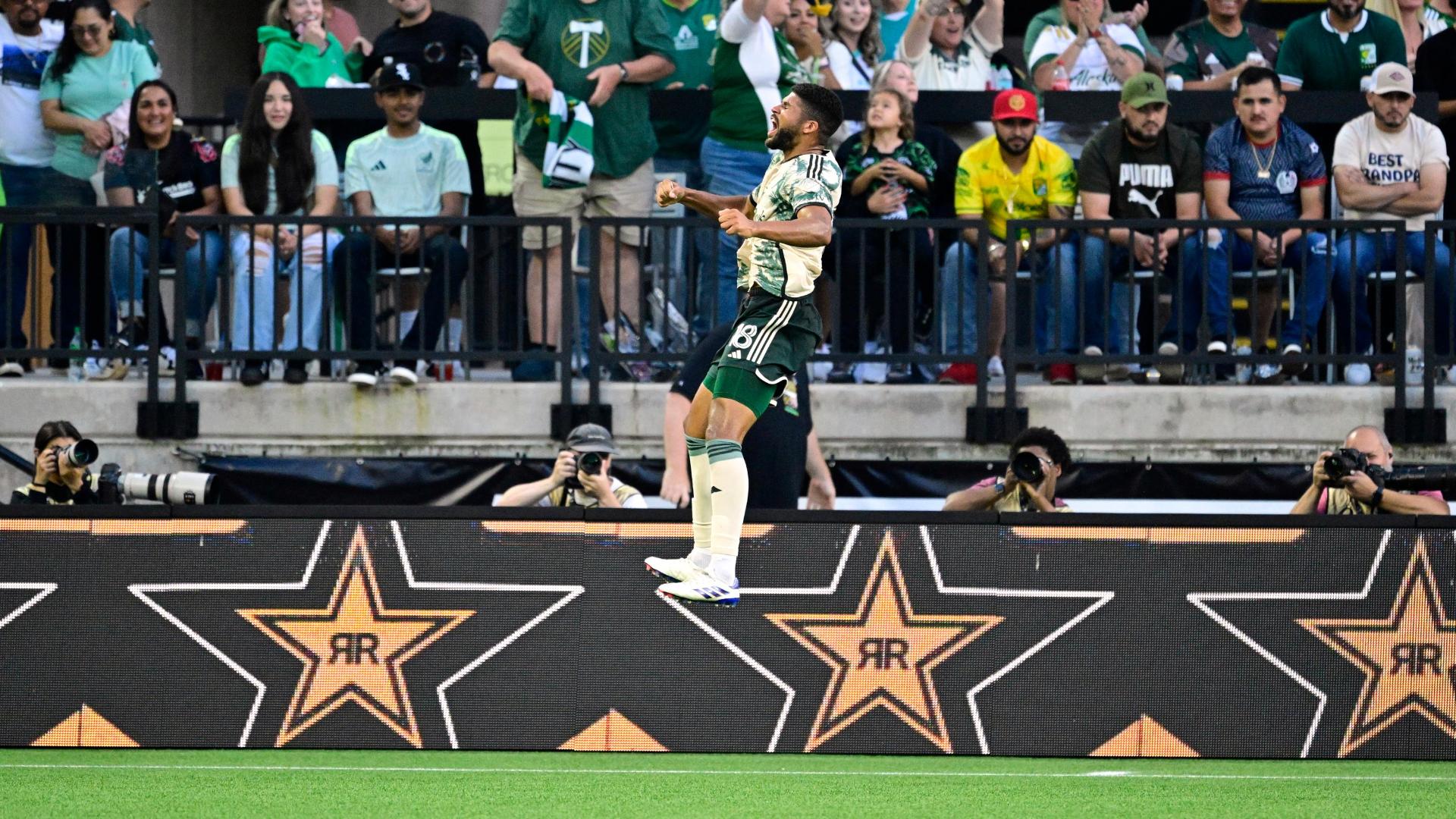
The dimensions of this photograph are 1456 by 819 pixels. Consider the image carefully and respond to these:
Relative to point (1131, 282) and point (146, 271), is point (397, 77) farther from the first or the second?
point (1131, 282)

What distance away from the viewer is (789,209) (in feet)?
26.2

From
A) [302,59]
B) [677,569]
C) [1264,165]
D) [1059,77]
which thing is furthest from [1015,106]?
[677,569]

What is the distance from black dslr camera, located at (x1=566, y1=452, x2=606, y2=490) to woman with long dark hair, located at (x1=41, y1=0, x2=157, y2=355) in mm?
4128

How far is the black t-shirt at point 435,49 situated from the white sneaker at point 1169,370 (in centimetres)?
493

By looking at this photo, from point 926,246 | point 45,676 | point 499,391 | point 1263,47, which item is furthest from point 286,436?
point 1263,47

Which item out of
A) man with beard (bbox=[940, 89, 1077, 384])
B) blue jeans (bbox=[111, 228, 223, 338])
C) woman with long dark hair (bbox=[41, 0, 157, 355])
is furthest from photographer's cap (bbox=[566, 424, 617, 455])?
woman with long dark hair (bbox=[41, 0, 157, 355])

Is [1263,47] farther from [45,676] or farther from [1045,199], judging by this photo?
[45,676]

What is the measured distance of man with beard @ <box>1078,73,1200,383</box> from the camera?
12766 mm

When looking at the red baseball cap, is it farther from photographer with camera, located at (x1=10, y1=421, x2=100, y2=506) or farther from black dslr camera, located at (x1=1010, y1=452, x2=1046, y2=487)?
photographer with camera, located at (x1=10, y1=421, x2=100, y2=506)

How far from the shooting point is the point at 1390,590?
32.8 ft

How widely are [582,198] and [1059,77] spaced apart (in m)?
3.48

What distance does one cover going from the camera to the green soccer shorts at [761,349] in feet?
26.7

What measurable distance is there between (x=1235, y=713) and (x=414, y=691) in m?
3.77

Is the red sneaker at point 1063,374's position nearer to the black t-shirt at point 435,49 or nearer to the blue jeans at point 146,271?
the black t-shirt at point 435,49
